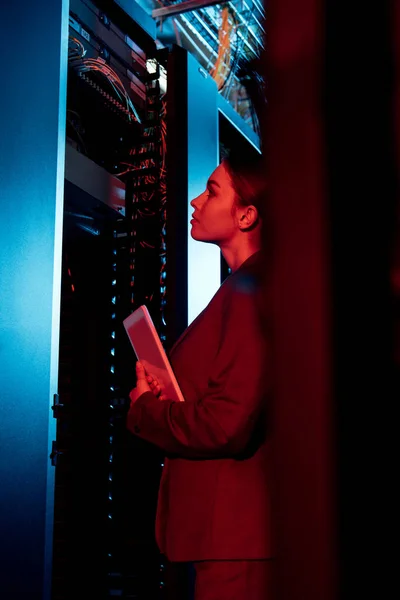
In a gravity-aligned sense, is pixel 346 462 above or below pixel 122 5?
below

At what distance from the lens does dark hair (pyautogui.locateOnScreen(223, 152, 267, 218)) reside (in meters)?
1.40

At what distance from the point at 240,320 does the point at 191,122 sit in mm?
1410

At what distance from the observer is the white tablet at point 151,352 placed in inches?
49.0

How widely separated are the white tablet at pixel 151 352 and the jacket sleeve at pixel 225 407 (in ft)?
0.22

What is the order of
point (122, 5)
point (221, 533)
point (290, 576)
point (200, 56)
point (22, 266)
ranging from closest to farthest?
point (290, 576) → point (221, 533) → point (22, 266) → point (122, 5) → point (200, 56)

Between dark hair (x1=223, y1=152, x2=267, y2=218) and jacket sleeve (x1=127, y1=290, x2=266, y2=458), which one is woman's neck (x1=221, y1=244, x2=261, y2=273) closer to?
dark hair (x1=223, y1=152, x2=267, y2=218)

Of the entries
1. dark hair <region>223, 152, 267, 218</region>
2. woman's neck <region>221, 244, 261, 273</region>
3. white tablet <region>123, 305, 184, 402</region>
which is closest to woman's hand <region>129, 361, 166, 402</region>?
white tablet <region>123, 305, 184, 402</region>

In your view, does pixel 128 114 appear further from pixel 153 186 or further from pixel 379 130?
pixel 379 130

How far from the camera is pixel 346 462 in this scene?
0.35m

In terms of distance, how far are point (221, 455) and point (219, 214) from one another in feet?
1.67

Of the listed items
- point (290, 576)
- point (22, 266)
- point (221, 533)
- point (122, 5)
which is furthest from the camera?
point (122, 5)

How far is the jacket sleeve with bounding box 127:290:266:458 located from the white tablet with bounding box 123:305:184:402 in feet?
0.22

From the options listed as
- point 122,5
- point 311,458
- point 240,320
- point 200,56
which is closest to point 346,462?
point 311,458

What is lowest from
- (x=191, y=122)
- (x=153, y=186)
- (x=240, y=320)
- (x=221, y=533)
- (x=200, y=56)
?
(x=221, y=533)
